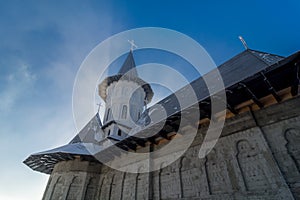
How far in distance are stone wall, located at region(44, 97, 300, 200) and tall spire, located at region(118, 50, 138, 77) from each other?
16.3m

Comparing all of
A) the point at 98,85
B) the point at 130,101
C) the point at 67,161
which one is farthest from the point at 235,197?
the point at 98,85

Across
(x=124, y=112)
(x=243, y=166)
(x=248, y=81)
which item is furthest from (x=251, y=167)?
(x=124, y=112)

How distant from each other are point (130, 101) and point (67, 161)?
33.3 ft

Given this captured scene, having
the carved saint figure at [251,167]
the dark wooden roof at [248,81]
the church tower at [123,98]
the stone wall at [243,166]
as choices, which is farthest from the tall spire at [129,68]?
the carved saint figure at [251,167]

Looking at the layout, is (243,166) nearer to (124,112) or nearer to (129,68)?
(124,112)

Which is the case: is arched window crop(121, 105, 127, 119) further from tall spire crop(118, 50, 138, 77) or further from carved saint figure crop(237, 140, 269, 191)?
carved saint figure crop(237, 140, 269, 191)

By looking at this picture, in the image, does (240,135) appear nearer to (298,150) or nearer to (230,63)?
(298,150)

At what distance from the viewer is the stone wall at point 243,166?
521cm

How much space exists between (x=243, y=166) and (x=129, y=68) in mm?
20773

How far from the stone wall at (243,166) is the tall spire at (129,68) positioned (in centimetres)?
1632

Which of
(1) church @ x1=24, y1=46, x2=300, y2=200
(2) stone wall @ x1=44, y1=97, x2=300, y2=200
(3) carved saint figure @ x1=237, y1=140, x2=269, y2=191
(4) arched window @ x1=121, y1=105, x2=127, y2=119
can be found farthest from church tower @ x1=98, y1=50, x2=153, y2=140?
(3) carved saint figure @ x1=237, y1=140, x2=269, y2=191

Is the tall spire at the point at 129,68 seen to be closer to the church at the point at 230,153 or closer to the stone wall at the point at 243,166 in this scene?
the church at the point at 230,153

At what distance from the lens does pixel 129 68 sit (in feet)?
80.7

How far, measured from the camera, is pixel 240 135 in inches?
256
